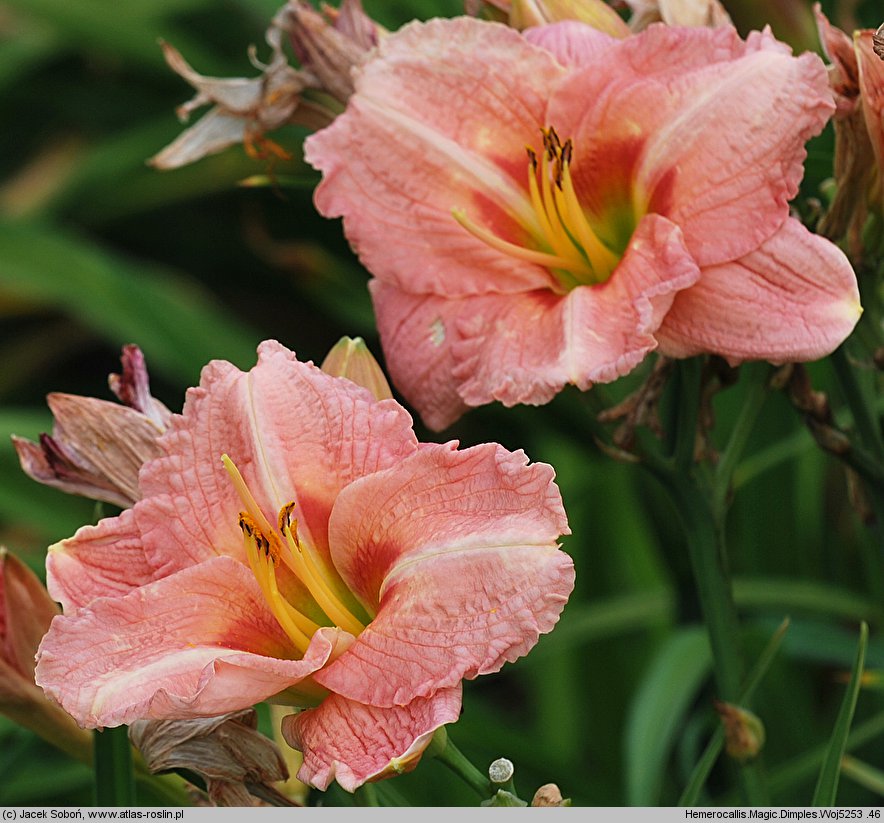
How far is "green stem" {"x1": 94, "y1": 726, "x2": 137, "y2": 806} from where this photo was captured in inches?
23.3

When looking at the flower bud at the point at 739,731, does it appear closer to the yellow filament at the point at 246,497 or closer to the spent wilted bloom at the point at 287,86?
the yellow filament at the point at 246,497

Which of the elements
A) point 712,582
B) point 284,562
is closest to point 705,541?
point 712,582

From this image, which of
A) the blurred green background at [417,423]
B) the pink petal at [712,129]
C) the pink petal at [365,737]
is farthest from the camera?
the blurred green background at [417,423]

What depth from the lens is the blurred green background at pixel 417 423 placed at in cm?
101

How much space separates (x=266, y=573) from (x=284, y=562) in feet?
0.10

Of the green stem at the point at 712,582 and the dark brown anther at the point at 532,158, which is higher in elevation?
the dark brown anther at the point at 532,158

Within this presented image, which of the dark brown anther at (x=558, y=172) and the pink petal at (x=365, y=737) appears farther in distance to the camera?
the dark brown anther at (x=558, y=172)

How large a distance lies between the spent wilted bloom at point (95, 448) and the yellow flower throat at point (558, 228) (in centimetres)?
19

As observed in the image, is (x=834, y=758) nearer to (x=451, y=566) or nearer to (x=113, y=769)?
(x=451, y=566)

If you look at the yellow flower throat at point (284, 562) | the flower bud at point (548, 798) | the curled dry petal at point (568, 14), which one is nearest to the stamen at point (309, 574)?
the yellow flower throat at point (284, 562)

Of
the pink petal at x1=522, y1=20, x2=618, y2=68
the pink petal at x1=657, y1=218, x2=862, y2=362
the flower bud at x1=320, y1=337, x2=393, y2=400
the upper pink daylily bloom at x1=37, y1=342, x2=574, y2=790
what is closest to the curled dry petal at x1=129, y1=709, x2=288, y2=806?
the upper pink daylily bloom at x1=37, y1=342, x2=574, y2=790

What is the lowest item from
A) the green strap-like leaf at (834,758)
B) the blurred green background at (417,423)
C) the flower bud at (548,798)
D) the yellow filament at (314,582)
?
the blurred green background at (417,423)

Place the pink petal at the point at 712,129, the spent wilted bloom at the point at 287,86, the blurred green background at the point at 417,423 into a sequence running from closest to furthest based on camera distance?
the pink petal at the point at 712,129, the spent wilted bloom at the point at 287,86, the blurred green background at the point at 417,423

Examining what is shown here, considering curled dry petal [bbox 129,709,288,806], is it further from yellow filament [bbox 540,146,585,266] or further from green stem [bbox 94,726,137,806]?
yellow filament [bbox 540,146,585,266]
